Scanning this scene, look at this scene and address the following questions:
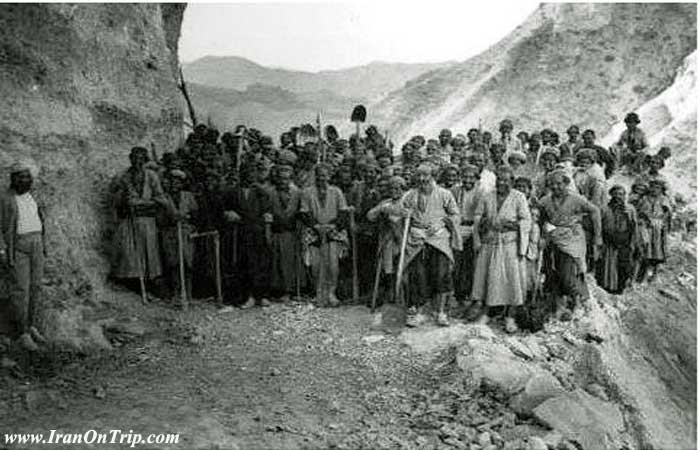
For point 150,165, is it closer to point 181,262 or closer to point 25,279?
point 181,262

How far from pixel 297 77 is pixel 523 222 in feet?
123

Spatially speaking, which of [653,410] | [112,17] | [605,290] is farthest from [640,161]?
[112,17]

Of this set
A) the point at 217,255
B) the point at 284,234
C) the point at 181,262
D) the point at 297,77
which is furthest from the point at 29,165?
the point at 297,77

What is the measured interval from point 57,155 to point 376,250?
3626mm

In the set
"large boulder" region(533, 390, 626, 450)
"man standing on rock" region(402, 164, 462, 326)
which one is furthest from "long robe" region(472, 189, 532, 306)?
"large boulder" region(533, 390, 626, 450)

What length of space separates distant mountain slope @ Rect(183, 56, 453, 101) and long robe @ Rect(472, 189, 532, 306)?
32.0 metres

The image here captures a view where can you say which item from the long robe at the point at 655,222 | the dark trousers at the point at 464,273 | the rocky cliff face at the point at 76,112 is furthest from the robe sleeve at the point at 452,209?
the long robe at the point at 655,222

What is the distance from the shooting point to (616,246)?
9.65 metres

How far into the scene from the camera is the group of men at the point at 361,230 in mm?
7473

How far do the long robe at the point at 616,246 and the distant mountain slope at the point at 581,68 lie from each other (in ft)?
46.8

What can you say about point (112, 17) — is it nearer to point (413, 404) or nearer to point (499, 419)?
point (413, 404)

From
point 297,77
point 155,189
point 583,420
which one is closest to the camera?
point 583,420

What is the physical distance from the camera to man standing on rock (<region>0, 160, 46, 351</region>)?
6277mm

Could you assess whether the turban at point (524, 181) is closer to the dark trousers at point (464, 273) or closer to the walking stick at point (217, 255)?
the dark trousers at point (464, 273)
